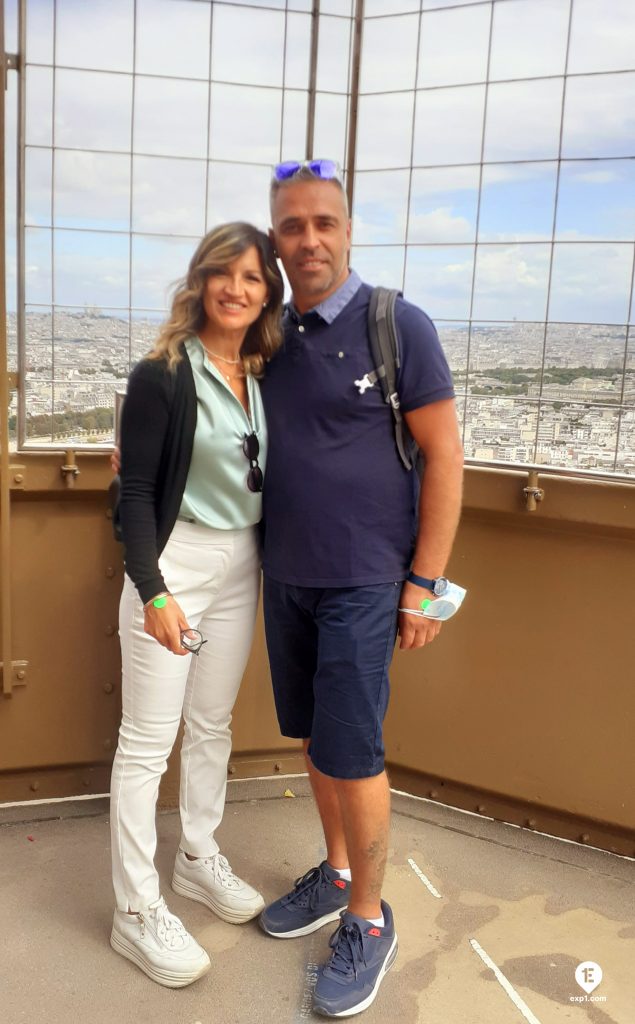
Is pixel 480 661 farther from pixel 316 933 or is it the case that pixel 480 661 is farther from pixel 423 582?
pixel 316 933

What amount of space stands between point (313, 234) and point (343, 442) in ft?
1.58

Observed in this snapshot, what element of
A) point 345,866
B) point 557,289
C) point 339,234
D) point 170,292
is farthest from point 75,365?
point 345,866

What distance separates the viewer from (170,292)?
2.41m

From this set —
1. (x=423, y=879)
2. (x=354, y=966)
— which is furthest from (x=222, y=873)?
(x=423, y=879)

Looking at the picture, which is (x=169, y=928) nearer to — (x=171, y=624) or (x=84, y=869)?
(x=84, y=869)

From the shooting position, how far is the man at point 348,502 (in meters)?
2.11

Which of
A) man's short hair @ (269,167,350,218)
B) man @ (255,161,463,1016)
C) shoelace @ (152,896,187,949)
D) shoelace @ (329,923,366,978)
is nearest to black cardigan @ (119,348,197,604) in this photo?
man @ (255,161,463,1016)

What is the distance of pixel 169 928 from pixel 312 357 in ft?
4.68

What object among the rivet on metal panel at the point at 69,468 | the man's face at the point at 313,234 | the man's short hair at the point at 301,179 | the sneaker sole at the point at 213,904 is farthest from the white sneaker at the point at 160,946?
the man's short hair at the point at 301,179

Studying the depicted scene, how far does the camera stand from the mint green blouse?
2.10 metres

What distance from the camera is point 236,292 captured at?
6.82ft

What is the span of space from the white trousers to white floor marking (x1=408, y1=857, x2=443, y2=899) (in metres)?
0.80

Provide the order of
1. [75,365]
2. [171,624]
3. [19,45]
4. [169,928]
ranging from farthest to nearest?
[75,365], [19,45], [169,928], [171,624]
